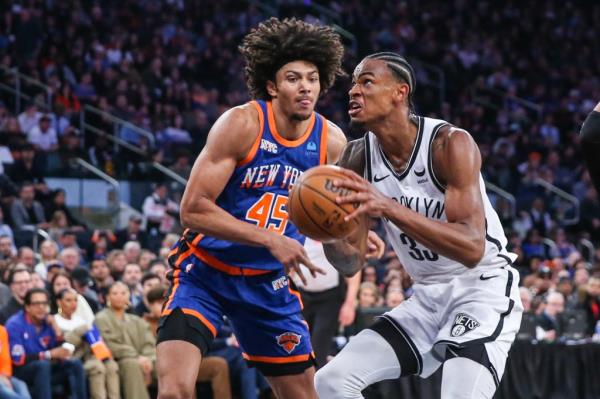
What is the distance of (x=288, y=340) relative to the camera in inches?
223

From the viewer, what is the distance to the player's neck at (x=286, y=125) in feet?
18.4

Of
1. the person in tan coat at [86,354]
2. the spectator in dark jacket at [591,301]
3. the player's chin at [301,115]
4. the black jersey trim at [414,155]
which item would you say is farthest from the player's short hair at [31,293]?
the spectator in dark jacket at [591,301]

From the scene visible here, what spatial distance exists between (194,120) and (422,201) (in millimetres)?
12793

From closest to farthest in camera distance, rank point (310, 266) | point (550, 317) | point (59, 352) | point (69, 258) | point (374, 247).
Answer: point (310, 266) → point (374, 247) → point (59, 352) → point (69, 258) → point (550, 317)

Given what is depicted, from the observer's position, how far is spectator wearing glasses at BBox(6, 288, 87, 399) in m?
8.85

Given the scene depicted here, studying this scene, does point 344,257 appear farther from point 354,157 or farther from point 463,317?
point 463,317

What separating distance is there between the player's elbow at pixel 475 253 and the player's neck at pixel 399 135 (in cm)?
64

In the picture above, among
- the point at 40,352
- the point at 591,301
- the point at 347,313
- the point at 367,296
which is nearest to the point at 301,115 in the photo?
the point at 347,313

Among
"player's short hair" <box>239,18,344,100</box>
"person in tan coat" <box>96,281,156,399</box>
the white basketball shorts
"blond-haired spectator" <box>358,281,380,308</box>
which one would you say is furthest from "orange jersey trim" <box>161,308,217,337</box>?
"blond-haired spectator" <box>358,281,380,308</box>

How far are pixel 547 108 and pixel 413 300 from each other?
18.8 m

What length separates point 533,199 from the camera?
19266 millimetres

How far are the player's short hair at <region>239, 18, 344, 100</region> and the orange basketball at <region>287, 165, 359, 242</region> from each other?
1296 mm

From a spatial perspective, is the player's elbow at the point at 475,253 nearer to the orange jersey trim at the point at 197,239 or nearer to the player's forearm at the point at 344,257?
the player's forearm at the point at 344,257

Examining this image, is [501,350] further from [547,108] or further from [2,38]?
[547,108]
